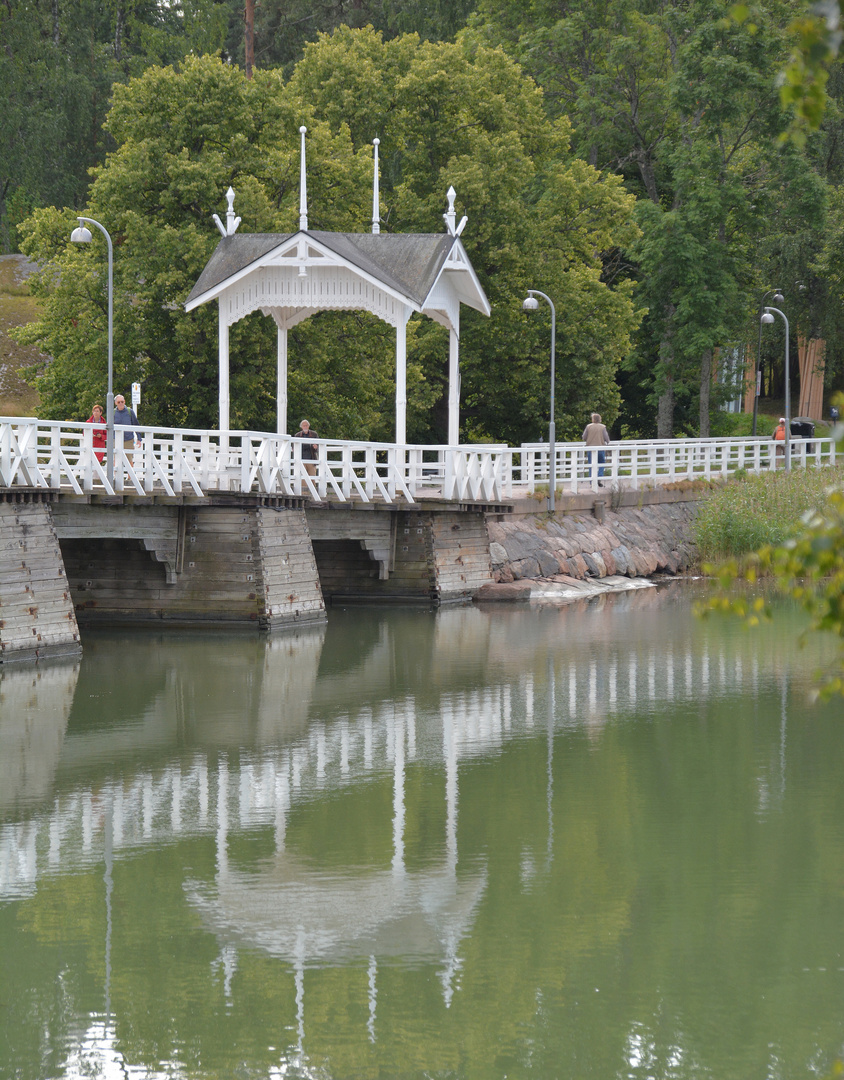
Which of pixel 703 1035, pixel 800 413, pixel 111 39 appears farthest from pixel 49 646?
pixel 111 39

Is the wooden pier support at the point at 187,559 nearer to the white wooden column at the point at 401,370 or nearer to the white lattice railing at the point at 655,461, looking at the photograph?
the white wooden column at the point at 401,370

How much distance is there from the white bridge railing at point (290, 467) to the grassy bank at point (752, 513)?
7.97 ft

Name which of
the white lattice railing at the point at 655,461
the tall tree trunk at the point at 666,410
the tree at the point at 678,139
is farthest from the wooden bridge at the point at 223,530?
the tall tree trunk at the point at 666,410

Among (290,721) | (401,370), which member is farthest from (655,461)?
(290,721)

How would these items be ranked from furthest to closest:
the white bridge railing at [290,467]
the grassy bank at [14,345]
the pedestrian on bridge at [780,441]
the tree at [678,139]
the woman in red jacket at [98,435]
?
the grassy bank at [14,345] < the tree at [678,139] < the pedestrian on bridge at [780,441] < the woman in red jacket at [98,435] < the white bridge railing at [290,467]

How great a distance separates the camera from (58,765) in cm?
1528

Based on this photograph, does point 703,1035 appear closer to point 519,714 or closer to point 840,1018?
point 840,1018

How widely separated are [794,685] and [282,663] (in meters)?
6.81

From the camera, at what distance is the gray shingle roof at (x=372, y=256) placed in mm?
26922

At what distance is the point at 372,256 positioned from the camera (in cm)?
2852

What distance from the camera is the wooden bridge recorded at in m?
20.8

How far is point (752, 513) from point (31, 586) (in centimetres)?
1815

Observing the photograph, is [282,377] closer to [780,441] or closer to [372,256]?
[372,256]

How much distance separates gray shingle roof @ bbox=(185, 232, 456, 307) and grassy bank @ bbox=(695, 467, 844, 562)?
9467 millimetres
